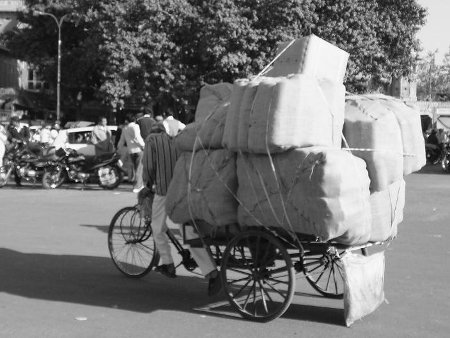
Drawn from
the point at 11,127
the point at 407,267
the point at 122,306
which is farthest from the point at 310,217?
the point at 11,127

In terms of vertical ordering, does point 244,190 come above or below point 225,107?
below

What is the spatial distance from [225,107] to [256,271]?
139 centimetres

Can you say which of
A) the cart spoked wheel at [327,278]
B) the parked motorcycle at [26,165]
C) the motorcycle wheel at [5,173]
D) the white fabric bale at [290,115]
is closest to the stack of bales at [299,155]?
the white fabric bale at [290,115]

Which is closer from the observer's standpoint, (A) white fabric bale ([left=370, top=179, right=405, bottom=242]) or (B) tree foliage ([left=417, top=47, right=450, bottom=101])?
(A) white fabric bale ([left=370, top=179, right=405, bottom=242])

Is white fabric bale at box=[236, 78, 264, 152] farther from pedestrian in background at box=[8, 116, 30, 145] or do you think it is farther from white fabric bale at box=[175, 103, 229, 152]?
pedestrian in background at box=[8, 116, 30, 145]

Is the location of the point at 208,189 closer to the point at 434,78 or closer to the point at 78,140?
the point at 78,140

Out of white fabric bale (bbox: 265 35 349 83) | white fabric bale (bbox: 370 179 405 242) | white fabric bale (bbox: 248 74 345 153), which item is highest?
white fabric bale (bbox: 265 35 349 83)

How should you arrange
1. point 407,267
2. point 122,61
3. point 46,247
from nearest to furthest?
point 407,267
point 46,247
point 122,61

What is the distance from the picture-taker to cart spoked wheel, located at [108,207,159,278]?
7930 millimetres

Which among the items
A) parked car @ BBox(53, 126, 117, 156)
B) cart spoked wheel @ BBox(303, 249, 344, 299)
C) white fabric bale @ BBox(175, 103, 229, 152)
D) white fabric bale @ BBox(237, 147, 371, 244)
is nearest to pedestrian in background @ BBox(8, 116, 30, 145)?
parked car @ BBox(53, 126, 117, 156)

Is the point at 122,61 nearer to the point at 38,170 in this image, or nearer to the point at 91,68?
the point at 91,68

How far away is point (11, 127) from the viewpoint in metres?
23.1

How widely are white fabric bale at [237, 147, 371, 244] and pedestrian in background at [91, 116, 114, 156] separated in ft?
45.0

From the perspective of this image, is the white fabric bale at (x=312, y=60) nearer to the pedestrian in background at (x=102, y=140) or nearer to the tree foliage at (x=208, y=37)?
the pedestrian in background at (x=102, y=140)
